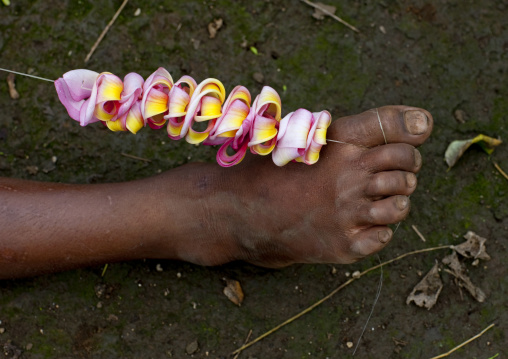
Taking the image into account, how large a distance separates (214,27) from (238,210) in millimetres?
718

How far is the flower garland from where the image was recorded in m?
1.26

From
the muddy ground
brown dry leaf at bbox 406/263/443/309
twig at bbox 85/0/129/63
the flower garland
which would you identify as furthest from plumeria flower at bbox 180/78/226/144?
brown dry leaf at bbox 406/263/443/309

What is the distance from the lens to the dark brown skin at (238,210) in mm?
1458

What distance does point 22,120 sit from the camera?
5.98ft

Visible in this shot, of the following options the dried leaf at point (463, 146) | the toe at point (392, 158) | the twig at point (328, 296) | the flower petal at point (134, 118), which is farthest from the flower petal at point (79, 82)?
the dried leaf at point (463, 146)

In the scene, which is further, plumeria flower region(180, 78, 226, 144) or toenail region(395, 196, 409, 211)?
toenail region(395, 196, 409, 211)

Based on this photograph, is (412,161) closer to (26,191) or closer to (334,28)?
(334,28)

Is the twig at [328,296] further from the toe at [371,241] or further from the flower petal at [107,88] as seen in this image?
the flower petal at [107,88]

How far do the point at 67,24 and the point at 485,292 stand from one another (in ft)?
5.89

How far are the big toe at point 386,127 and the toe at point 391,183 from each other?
0.31 feet

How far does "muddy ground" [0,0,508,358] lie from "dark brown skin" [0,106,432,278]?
0.18 m

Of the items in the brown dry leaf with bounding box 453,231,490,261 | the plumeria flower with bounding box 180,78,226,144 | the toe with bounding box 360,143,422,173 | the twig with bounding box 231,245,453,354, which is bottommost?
the twig with bounding box 231,245,453,354

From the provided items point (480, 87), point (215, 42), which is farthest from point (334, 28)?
point (480, 87)

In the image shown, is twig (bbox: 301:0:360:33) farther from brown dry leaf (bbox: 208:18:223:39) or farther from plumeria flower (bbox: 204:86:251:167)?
plumeria flower (bbox: 204:86:251:167)
